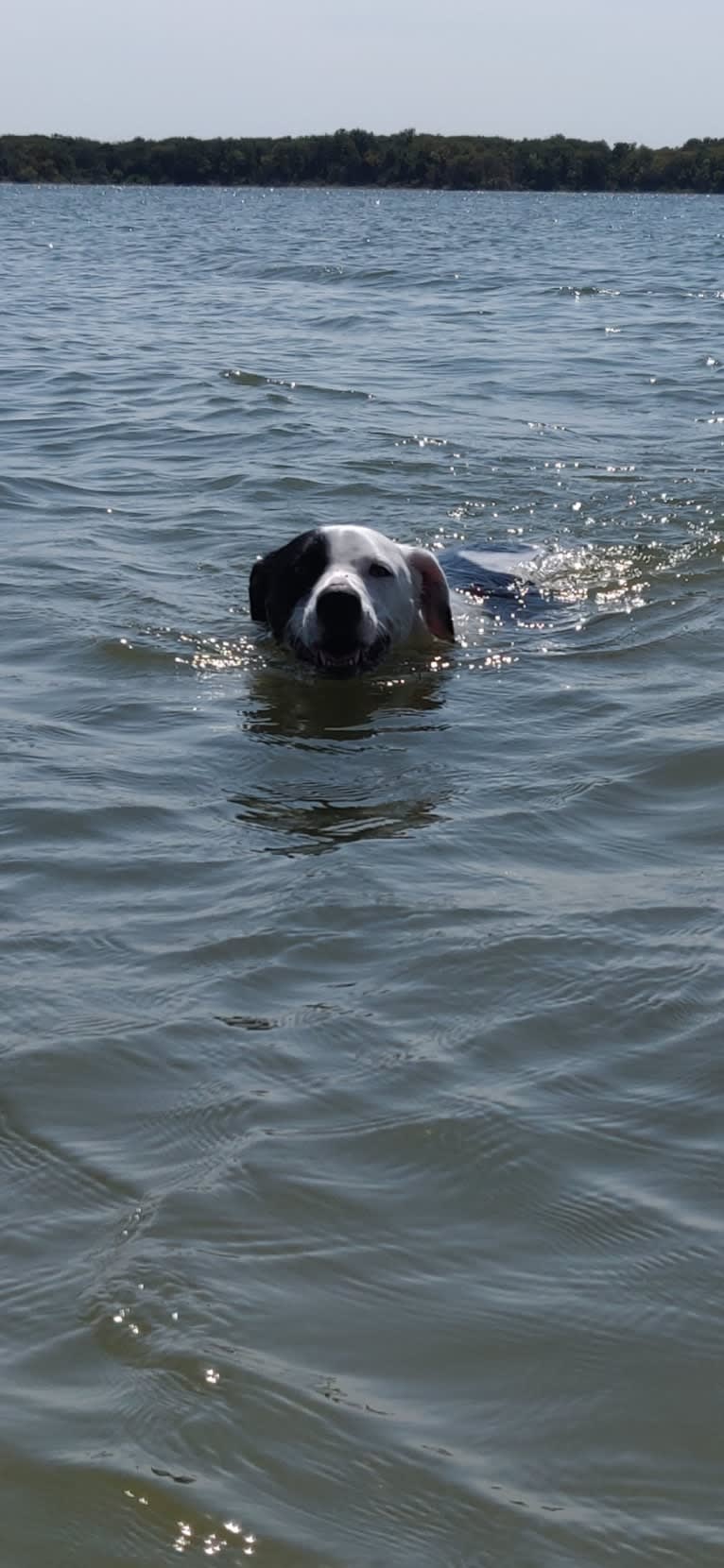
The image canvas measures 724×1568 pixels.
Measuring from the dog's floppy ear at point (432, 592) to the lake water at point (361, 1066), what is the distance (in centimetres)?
16

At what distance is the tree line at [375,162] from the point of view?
104 m

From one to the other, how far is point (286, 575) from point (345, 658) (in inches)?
17.6

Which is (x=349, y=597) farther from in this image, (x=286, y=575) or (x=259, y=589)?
(x=259, y=589)

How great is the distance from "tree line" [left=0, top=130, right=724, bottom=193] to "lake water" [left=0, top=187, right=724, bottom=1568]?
98118 mm

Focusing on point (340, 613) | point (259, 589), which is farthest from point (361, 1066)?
point (259, 589)

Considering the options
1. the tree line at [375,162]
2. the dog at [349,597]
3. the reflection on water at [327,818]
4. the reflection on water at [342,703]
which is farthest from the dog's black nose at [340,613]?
the tree line at [375,162]

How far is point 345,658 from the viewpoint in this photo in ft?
22.3

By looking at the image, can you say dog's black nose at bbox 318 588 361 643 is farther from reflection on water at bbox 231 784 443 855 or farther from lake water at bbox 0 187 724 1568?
reflection on water at bbox 231 784 443 855

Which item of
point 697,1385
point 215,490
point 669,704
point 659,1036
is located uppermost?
point 215,490

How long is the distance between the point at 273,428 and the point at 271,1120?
9.70 meters

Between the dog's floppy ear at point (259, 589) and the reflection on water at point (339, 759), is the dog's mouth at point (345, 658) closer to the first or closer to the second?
the reflection on water at point (339, 759)

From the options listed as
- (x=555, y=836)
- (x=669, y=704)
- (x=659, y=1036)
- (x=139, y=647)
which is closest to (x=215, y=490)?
(x=139, y=647)

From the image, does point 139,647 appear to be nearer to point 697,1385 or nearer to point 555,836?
point 555,836

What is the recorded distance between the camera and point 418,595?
7113mm
